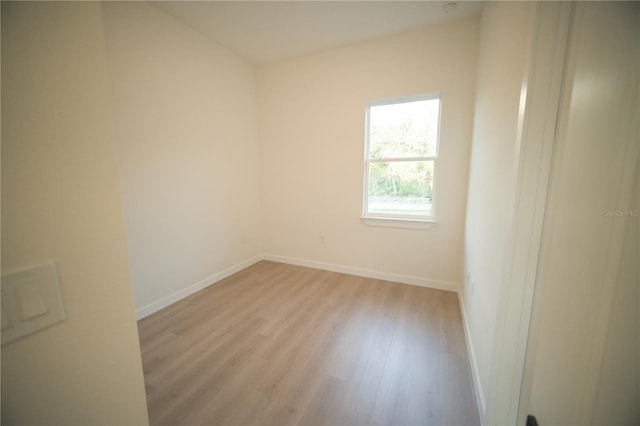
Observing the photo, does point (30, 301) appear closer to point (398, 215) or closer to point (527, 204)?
point (527, 204)

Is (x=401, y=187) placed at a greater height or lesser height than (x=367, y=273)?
greater

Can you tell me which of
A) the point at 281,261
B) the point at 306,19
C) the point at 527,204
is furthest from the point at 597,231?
the point at 281,261

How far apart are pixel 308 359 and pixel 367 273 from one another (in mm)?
1577

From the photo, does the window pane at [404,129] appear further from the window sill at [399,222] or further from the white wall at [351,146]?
the window sill at [399,222]

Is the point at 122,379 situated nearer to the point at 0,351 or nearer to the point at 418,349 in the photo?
the point at 0,351

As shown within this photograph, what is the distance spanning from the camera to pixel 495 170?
135 centimetres

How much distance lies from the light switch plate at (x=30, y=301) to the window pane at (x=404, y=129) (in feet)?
9.45

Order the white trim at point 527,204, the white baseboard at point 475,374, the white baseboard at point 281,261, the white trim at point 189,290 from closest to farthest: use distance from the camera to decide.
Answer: the white trim at point 527,204 → the white baseboard at point 475,374 → the white trim at point 189,290 → the white baseboard at point 281,261

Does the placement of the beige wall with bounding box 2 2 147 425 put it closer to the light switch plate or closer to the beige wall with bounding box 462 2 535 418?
the light switch plate

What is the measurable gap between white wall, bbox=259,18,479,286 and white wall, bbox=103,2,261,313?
52 centimetres

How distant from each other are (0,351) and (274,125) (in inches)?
131

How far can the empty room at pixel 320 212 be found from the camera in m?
0.48

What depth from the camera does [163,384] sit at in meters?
1.48

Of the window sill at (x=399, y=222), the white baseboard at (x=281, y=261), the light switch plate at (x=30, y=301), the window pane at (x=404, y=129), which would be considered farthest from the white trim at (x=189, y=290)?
the window pane at (x=404, y=129)
